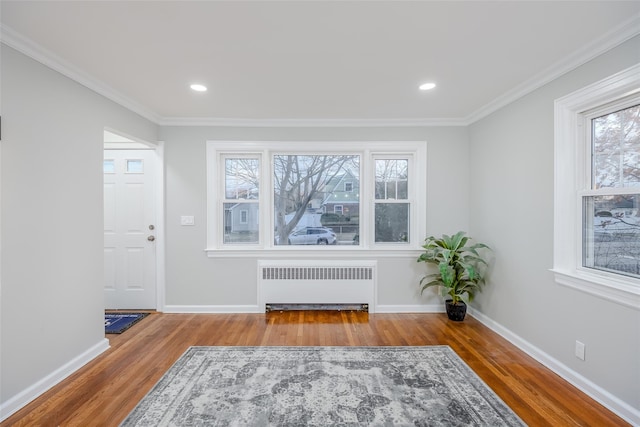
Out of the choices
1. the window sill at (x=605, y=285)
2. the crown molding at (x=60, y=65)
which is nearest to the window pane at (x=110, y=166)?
the crown molding at (x=60, y=65)

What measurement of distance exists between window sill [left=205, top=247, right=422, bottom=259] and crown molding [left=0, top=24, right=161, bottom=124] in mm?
1950

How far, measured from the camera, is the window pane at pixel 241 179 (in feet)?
12.6

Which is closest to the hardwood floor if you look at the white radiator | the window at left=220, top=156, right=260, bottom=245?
the white radiator

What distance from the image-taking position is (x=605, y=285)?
195cm

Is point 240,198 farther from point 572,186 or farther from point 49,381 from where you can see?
point 572,186

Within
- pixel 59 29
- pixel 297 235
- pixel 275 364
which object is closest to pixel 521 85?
pixel 297 235

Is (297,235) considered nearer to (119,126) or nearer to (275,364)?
(275,364)

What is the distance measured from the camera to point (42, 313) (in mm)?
2117

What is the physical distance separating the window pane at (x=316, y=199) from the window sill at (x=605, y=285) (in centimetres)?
219

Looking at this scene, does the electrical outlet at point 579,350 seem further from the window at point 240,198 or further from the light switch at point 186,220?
the light switch at point 186,220

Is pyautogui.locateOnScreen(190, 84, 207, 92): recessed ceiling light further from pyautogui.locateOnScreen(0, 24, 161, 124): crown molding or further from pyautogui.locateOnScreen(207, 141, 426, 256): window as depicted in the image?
pyautogui.locateOnScreen(207, 141, 426, 256): window

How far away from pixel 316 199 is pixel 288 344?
72.0 inches

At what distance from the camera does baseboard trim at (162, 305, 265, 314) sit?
3680 millimetres

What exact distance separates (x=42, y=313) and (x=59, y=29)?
77.1 inches
